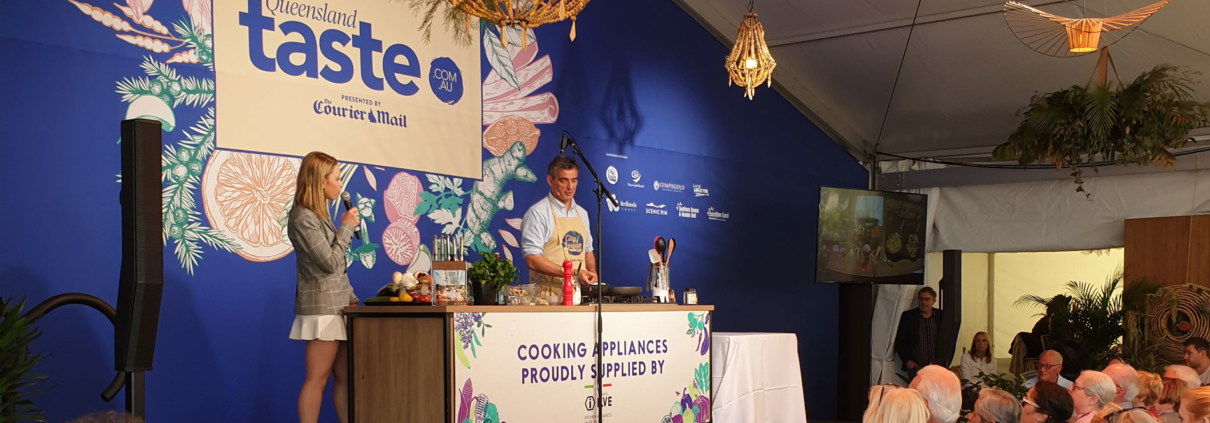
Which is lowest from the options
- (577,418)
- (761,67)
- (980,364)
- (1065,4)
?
(980,364)

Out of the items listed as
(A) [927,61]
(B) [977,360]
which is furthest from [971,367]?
(A) [927,61]

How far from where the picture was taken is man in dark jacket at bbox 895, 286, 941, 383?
9508 mm

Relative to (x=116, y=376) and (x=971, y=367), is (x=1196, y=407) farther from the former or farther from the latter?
(x=971, y=367)

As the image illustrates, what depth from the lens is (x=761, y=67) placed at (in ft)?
22.9

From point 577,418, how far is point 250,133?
90.3 inches

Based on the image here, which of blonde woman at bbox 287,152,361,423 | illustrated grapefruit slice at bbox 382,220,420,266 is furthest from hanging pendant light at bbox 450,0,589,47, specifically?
illustrated grapefruit slice at bbox 382,220,420,266

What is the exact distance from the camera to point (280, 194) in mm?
5387

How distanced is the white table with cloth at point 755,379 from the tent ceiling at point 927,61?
3.43m

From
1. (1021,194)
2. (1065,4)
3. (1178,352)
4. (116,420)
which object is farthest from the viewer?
(1021,194)

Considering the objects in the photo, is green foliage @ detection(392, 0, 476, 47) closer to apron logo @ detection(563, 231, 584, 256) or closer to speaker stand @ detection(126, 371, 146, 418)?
apron logo @ detection(563, 231, 584, 256)

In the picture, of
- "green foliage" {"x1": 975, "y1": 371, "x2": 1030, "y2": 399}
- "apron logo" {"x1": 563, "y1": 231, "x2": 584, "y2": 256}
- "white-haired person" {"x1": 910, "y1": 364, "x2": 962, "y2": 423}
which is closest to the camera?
"white-haired person" {"x1": 910, "y1": 364, "x2": 962, "y2": 423}

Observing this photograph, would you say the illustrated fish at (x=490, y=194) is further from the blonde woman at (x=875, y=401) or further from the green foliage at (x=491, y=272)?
the blonde woman at (x=875, y=401)

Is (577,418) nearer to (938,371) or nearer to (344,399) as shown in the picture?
(344,399)

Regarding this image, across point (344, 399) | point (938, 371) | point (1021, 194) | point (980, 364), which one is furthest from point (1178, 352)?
point (344, 399)
